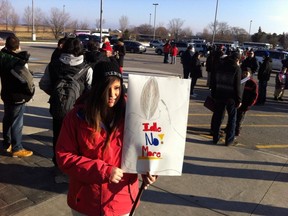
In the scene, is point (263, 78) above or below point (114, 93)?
below

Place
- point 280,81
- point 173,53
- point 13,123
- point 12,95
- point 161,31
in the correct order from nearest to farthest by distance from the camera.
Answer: point 12,95 < point 13,123 < point 280,81 < point 173,53 < point 161,31

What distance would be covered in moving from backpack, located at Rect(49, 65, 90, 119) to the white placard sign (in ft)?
6.84

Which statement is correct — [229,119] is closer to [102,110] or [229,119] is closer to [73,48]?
[73,48]

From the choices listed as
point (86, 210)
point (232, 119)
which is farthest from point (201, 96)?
point (86, 210)

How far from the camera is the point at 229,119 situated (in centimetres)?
618

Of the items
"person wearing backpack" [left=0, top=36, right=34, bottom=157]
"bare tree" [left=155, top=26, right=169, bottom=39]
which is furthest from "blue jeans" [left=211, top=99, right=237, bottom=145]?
"bare tree" [left=155, top=26, right=169, bottom=39]

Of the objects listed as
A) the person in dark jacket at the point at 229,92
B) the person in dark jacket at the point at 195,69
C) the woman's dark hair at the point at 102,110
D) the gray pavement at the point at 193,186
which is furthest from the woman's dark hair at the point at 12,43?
the person in dark jacket at the point at 195,69

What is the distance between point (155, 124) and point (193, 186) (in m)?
2.69

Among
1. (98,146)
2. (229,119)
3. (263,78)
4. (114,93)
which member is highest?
(114,93)

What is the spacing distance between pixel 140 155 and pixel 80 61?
7.71 ft

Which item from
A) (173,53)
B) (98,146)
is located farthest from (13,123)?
(173,53)

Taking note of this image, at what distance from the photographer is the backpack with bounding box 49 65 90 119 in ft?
12.4

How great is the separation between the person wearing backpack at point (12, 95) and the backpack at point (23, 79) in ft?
0.05

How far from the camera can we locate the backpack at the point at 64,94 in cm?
379
